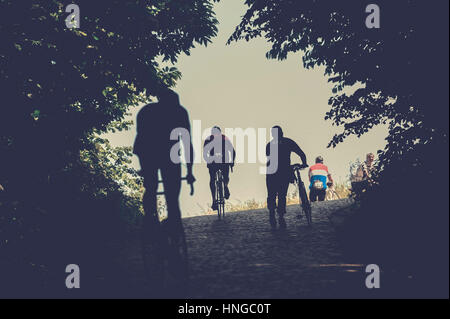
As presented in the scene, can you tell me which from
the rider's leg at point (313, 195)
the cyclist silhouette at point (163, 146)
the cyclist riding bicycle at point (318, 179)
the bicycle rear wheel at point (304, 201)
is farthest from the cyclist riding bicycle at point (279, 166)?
the rider's leg at point (313, 195)

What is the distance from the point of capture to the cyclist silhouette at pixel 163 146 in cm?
686

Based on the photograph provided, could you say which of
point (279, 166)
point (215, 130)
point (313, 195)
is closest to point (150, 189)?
point (279, 166)

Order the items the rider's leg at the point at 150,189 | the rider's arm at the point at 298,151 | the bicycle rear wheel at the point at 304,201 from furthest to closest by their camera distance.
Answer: the bicycle rear wheel at the point at 304,201, the rider's arm at the point at 298,151, the rider's leg at the point at 150,189

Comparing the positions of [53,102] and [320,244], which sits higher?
[53,102]

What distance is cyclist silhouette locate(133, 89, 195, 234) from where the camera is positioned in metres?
6.86

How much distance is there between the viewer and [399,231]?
8383 mm

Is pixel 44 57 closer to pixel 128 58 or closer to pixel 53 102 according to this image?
pixel 53 102

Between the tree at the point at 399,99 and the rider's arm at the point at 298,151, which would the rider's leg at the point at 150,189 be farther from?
the rider's arm at the point at 298,151

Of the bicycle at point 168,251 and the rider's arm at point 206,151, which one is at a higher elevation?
the rider's arm at point 206,151

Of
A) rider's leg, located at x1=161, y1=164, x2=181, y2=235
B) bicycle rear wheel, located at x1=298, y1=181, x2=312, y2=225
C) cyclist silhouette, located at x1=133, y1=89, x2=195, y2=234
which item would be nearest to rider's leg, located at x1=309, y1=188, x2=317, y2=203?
bicycle rear wheel, located at x1=298, y1=181, x2=312, y2=225

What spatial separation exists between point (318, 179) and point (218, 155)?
4770 mm

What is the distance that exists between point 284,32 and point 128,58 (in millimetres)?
3676
